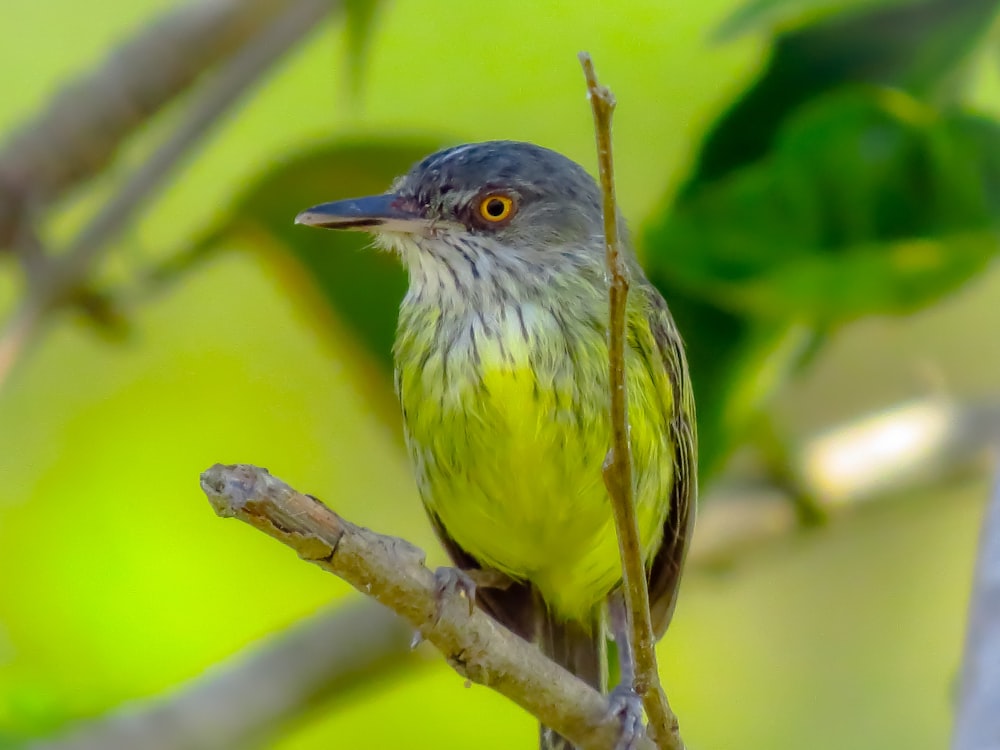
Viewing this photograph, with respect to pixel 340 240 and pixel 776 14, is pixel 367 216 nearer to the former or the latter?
pixel 340 240

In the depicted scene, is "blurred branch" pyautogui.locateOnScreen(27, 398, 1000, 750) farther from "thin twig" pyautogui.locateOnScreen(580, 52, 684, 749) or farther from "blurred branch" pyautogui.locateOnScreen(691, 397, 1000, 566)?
"thin twig" pyautogui.locateOnScreen(580, 52, 684, 749)

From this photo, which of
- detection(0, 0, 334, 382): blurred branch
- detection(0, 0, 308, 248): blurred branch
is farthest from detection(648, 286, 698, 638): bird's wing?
detection(0, 0, 308, 248): blurred branch

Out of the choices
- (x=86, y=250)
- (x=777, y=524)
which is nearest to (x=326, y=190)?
(x=86, y=250)

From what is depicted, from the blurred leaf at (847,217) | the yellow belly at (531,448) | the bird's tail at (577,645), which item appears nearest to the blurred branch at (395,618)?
the bird's tail at (577,645)

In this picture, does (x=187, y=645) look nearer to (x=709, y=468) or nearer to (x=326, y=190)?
(x=326, y=190)

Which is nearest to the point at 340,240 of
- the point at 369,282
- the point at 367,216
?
the point at 369,282
